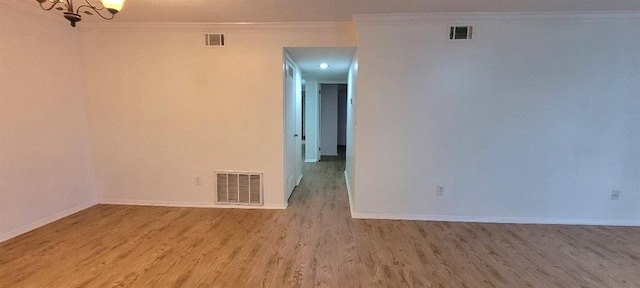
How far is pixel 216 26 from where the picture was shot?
360 cm

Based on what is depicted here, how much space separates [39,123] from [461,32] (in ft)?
15.6

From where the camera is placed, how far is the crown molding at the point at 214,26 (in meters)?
3.54

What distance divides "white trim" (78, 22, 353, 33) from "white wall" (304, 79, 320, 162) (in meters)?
3.51

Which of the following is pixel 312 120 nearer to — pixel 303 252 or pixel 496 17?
pixel 496 17

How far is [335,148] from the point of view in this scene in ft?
27.9

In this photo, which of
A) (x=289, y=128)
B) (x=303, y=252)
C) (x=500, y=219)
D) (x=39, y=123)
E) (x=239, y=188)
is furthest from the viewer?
(x=289, y=128)

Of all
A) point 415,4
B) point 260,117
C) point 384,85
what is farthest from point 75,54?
point 415,4

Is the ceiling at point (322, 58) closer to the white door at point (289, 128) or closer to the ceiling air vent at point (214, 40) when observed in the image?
the white door at point (289, 128)

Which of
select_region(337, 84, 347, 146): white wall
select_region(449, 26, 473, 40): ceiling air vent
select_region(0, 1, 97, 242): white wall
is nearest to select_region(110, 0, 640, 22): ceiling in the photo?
select_region(449, 26, 473, 40): ceiling air vent

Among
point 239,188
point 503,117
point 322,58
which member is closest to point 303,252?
point 239,188

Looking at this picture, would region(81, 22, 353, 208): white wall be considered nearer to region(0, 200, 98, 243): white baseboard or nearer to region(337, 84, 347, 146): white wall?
region(0, 200, 98, 243): white baseboard

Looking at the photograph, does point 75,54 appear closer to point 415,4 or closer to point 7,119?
point 7,119

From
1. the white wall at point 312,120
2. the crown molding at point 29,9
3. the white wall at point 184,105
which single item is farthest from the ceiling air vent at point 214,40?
the white wall at point 312,120

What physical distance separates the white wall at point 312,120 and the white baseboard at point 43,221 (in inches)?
175
